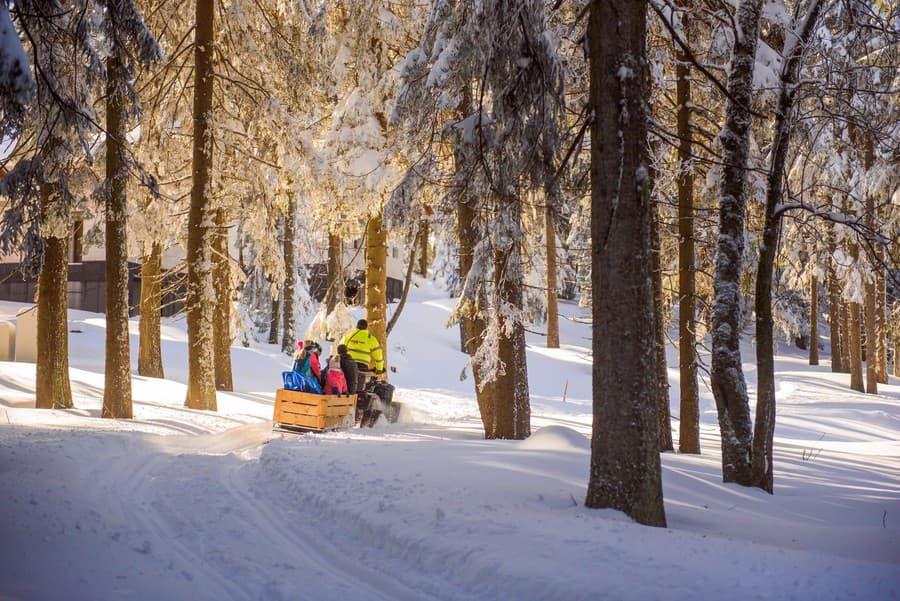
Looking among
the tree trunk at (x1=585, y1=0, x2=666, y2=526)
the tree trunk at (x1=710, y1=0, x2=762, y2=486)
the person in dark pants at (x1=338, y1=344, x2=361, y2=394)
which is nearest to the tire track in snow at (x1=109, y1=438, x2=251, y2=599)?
the tree trunk at (x1=585, y1=0, x2=666, y2=526)

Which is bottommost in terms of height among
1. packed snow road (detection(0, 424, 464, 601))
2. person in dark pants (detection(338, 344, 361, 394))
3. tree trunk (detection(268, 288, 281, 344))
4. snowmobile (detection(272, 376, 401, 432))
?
packed snow road (detection(0, 424, 464, 601))

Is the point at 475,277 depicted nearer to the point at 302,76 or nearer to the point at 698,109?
the point at 698,109

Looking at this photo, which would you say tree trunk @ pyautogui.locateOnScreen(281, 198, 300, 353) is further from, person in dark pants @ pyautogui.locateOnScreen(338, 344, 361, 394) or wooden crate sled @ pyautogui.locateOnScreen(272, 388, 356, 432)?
wooden crate sled @ pyautogui.locateOnScreen(272, 388, 356, 432)

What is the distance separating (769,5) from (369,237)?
28.2ft

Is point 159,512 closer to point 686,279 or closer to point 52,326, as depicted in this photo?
point 52,326

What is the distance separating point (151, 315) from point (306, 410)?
828 centimetres

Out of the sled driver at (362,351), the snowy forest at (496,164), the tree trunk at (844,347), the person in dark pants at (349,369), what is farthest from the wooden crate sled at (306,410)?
the tree trunk at (844,347)

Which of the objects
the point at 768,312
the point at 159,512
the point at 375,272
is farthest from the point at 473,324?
the point at 159,512

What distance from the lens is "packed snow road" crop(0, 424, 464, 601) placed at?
4.46m

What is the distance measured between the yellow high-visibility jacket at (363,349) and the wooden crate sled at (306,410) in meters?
1.34

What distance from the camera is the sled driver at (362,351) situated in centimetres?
1337

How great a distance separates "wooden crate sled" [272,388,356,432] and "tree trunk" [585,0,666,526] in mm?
6824

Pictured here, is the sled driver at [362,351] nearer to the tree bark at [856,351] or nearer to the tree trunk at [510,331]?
the tree trunk at [510,331]

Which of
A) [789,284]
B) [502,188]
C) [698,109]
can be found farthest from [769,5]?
[789,284]
